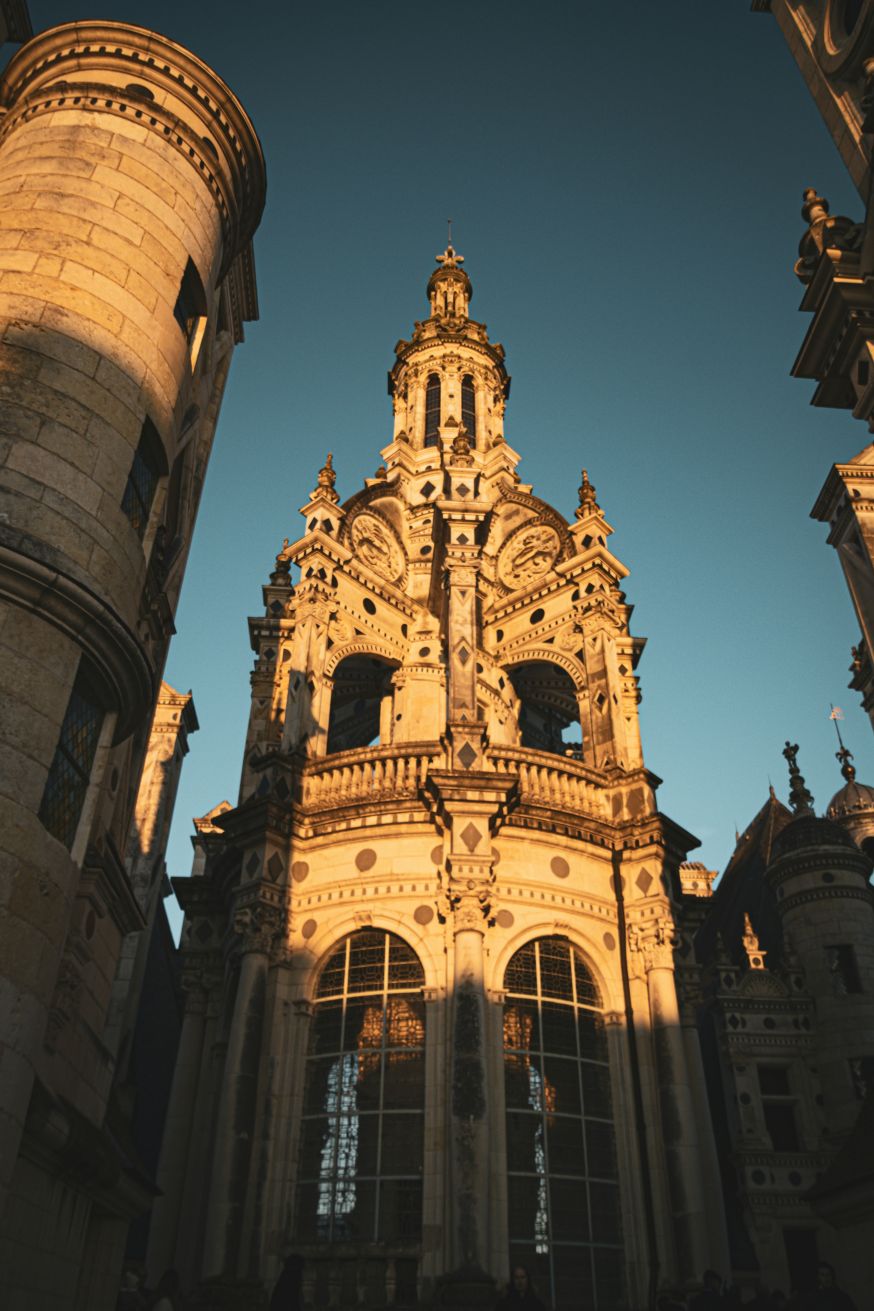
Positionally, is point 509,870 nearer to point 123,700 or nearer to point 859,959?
point 123,700

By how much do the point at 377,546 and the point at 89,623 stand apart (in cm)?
2267

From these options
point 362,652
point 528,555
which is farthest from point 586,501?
point 362,652

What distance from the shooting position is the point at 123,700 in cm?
1071

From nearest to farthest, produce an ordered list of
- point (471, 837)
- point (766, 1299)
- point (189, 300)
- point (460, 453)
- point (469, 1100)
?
point (189, 300) < point (766, 1299) < point (469, 1100) < point (471, 837) < point (460, 453)

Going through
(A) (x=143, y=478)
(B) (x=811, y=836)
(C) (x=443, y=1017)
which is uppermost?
(B) (x=811, y=836)

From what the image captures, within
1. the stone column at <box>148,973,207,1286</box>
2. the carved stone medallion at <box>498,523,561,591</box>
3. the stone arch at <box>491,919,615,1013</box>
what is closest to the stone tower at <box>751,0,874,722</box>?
the stone arch at <box>491,919,615,1013</box>

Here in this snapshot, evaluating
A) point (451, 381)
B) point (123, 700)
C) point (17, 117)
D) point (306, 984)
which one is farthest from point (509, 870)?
point (451, 381)

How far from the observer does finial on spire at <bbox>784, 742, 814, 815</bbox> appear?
35.5 meters

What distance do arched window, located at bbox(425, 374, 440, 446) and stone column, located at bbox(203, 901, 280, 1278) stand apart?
899 inches

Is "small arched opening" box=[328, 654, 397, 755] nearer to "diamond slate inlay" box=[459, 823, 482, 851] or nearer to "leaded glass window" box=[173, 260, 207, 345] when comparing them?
"diamond slate inlay" box=[459, 823, 482, 851]

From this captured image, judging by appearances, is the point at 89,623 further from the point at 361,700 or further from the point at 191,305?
the point at 361,700

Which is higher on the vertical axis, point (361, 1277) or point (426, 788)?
point (426, 788)

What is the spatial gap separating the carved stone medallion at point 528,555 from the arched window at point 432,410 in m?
7.28

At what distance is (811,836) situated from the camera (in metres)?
31.7
